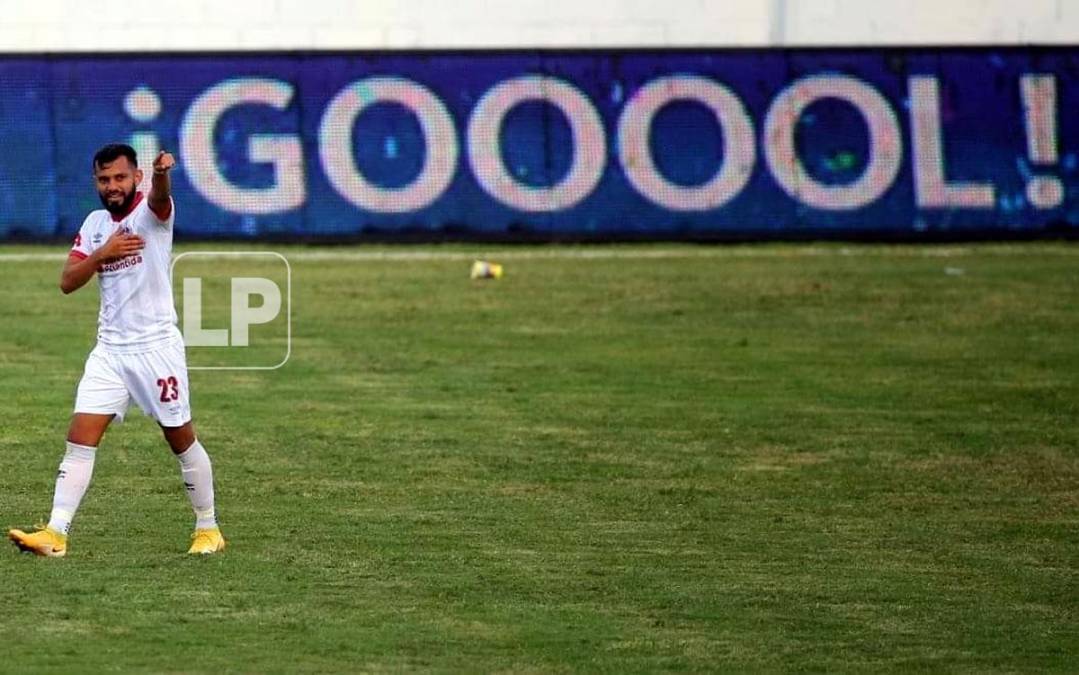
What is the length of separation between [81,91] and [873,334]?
10.4 metres

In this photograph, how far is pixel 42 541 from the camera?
9.30m

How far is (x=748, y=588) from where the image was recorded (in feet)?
30.0

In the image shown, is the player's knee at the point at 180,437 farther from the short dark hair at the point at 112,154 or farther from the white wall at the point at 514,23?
the white wall at the point at 514,23

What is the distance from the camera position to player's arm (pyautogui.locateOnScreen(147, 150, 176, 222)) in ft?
28.8

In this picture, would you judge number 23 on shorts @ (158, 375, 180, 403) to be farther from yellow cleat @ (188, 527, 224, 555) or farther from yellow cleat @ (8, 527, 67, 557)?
yellow cleat @ (8, 527, 67, 557)

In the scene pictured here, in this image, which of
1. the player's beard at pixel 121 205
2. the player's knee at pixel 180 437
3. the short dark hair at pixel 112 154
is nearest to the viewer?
the short dark hair at pixel 112 154

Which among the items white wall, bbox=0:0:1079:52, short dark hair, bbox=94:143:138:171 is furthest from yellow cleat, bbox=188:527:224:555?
white wall, bbox=0:0:1079:52

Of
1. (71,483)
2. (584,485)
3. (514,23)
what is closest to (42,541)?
(71,483)

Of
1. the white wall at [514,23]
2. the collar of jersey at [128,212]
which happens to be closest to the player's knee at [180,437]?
the collar of jersey at [128,212]

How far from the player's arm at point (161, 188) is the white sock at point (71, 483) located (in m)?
1.12

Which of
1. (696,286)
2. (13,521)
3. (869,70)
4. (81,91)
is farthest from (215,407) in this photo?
(869,70)

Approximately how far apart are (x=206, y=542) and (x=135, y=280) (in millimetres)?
1268

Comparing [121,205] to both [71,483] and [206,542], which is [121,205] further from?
[206,542]

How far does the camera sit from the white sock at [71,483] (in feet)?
30.6
